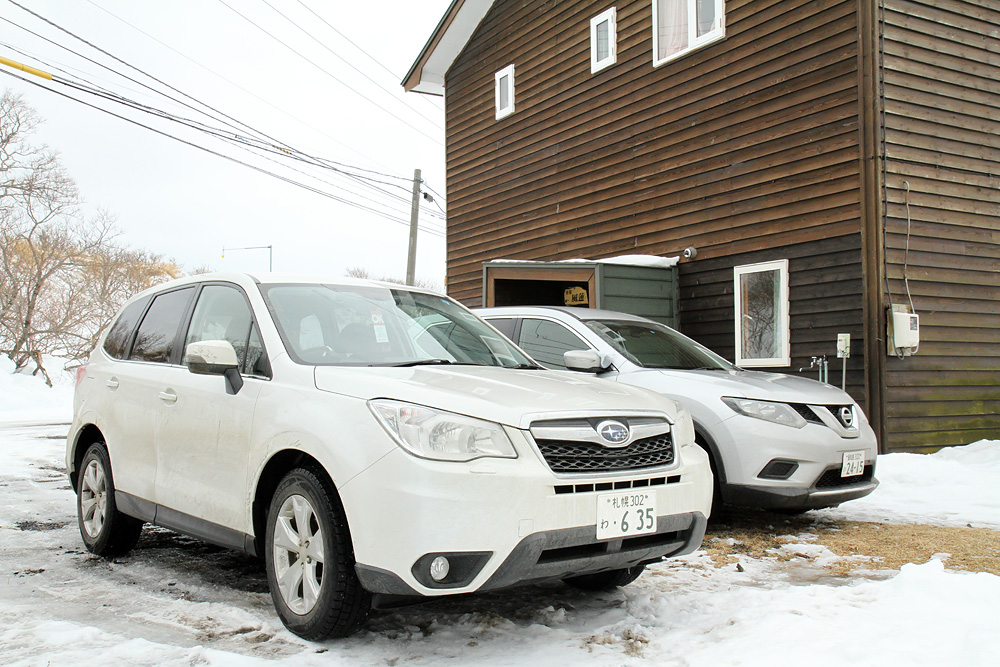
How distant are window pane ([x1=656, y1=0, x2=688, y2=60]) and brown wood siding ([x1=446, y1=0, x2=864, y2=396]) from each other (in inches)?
7.8

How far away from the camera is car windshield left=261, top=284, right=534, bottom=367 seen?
13.1 feet

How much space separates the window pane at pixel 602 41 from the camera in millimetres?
13344

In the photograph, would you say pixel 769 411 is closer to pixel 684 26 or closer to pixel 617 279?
pixel 617 279

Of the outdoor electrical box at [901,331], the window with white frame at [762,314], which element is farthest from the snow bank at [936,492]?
the window with white frame at [762,314]

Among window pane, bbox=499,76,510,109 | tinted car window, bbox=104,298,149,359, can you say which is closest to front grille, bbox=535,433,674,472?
tinted car window, bbox=104,298,149,359

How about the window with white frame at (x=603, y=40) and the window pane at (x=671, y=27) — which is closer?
the window pane at (x=671, y=27)

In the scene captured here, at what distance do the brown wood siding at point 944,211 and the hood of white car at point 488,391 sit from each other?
21.6 ft

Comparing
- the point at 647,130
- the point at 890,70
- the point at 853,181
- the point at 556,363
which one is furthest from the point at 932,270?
the point at 556,363

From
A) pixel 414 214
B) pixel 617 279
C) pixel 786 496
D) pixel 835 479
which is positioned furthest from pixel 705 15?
pixel 414 214

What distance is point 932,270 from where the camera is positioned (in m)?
9.60

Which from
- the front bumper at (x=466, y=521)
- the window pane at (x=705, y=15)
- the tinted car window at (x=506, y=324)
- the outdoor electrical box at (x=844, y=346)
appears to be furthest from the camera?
the window pane at (x=705, y=15)

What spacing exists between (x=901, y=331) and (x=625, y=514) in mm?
6946

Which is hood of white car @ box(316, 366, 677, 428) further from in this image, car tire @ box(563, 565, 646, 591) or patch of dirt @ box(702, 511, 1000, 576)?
patch of dirt @ box(702, 511, 1000, 576)

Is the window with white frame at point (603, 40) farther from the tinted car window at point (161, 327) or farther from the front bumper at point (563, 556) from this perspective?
the front bumper at point (563, 556)
